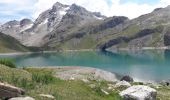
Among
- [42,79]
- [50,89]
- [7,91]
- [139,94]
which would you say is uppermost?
[7,91]

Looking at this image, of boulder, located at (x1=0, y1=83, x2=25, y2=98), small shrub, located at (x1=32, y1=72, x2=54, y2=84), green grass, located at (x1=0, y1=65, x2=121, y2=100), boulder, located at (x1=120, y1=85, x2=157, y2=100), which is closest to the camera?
boulder, located at (x1=0, y1=83, x2=25, y2=98)

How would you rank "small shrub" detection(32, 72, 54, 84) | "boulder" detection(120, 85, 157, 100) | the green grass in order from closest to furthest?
the green grass → "boulder" detection(120, 85, 157, 100) → "small shrub" detection(32, 72, 54, 84)

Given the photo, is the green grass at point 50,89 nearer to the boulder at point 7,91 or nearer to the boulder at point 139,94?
the boulder at point 139,94

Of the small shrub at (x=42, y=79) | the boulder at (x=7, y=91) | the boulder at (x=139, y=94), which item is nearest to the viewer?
the boulder at (x=7, y=91)

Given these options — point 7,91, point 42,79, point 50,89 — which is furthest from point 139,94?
point 7,91

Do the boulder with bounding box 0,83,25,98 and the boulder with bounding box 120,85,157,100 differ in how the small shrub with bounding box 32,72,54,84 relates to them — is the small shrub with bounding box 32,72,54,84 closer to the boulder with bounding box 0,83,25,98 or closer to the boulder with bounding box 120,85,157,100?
the boulder with bounding box 120,85,157,100

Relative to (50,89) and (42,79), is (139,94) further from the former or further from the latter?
(42,79)

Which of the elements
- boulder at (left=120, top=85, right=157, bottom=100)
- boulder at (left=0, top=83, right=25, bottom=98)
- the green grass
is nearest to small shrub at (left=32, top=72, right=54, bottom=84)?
the green grass

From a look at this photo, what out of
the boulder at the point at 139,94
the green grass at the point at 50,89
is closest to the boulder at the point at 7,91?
the green grass at the point at 50,89

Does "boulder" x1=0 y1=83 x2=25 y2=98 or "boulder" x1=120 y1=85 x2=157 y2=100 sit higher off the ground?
"boulder" x1=0 y1=83 x2=25 y2=98

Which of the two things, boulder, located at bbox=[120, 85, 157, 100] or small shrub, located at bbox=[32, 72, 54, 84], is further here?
small shrub, located at bbox=[32, 72, 54, 84]

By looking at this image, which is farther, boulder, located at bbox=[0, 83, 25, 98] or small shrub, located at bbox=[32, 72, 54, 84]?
small shrub, located at bbox=[32, 72, 54, 84]

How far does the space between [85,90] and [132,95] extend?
176 inches

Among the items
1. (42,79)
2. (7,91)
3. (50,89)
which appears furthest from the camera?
(42,79)
